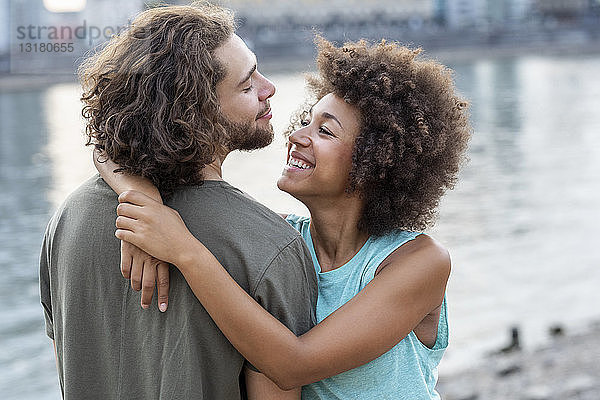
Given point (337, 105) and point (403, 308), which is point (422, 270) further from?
point (337, 105)

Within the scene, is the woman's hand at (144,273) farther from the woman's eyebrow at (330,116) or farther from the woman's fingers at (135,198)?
the woman's eyebrow at (330,116)

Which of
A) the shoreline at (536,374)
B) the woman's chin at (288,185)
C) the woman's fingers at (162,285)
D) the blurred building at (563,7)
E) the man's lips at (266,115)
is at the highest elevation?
the man's lips at (266,115)

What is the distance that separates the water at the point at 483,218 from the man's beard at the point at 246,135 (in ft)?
1.83

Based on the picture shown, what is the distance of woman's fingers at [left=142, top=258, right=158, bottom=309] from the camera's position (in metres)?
1.42

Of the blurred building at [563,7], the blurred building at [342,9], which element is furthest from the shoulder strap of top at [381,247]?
the blurred building at [563,7]

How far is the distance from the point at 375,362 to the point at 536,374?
4.57 meters

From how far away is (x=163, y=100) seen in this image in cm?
143

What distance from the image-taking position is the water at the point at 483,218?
7914 mm

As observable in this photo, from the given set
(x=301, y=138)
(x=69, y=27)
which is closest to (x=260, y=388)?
(x=301, y=138)

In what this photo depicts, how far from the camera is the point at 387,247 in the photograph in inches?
70.5

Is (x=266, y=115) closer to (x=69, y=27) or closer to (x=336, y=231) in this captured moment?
(x=336, y=231)

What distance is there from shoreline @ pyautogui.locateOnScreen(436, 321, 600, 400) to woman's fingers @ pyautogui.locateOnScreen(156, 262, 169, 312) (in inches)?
168

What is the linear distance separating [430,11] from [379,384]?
57.6 meters

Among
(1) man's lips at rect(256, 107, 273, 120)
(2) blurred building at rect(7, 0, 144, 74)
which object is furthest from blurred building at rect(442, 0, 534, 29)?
(1) man's lips at rect(256, 107, 273, 120)
